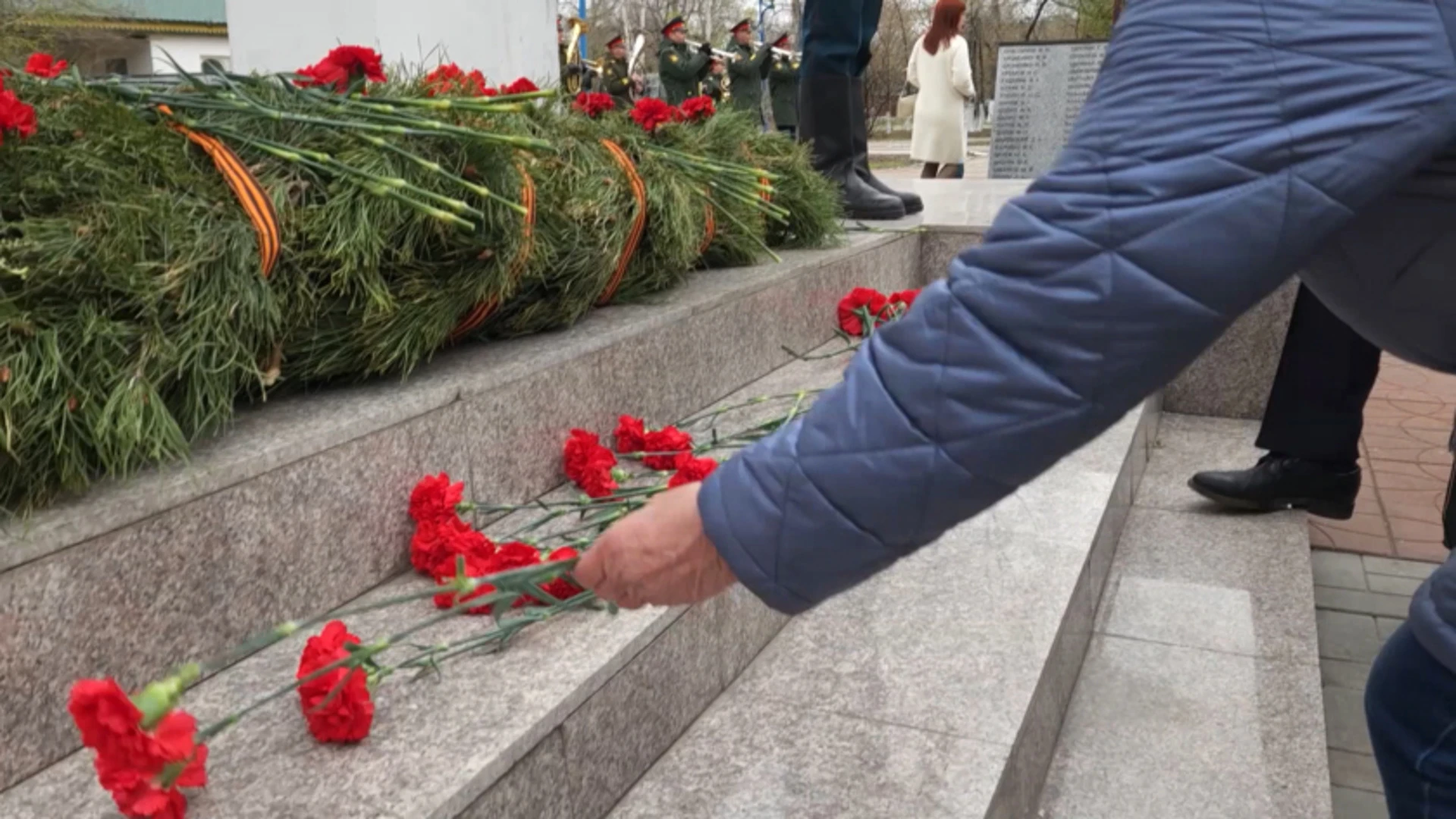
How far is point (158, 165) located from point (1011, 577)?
1664 millimetres

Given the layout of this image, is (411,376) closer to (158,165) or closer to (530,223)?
(530,223)

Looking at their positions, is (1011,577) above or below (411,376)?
below

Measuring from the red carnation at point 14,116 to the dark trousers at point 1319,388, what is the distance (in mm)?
2991

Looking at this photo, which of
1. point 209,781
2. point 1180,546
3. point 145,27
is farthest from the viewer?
point 145,27

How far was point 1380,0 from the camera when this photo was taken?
0.76 m

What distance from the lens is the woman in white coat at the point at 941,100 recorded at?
31.3 ft

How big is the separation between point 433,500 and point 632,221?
1002mm

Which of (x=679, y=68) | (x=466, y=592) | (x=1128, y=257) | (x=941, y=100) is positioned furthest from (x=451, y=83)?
(x=679, y=68)

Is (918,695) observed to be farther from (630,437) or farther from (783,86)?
(783,86)

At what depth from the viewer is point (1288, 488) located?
11.7ft

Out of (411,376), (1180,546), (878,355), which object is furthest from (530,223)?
(1180,546)

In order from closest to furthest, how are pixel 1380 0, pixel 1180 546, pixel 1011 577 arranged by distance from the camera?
pixel 1380 0 → pixel 1011 577 → pixel 1180 546

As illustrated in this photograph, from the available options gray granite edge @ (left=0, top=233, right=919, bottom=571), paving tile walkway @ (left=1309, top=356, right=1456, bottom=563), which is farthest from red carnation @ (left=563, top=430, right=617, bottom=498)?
paving tile walkway @ (left=1309, top=356, right=1456, bottom=563)

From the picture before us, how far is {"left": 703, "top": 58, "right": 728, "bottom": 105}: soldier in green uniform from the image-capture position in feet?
58.9
